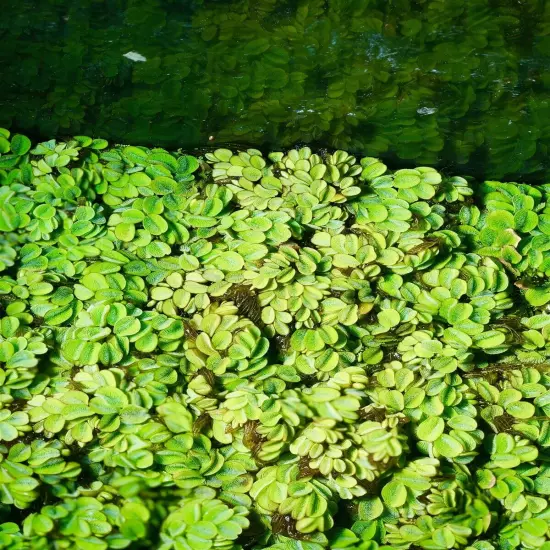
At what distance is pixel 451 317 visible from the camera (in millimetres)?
2045

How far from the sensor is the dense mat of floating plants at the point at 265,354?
1.72m

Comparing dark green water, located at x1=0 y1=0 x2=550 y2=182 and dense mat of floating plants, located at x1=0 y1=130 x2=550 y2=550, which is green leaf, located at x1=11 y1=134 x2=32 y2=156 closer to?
dense mat of floating plants, located at x1=0 y1=130 x2=550 y2=550

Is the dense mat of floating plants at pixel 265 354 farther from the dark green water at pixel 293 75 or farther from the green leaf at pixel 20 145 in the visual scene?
the dark green water at pixel 293 75

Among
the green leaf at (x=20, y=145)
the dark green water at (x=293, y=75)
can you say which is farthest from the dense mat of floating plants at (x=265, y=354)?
the dark green water at (x=293, y=75)

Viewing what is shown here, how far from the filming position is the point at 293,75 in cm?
228

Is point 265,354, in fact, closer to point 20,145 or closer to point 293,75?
point 293,75

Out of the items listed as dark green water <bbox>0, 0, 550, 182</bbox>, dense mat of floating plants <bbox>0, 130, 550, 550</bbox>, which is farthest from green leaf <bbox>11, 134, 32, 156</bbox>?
dark green water <bbox>0, 0, 550, 182</bbox>

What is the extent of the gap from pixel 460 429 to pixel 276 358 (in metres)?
0.57

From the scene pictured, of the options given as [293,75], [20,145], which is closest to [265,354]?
[293,75]

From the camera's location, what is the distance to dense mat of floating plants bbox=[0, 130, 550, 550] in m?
1.72

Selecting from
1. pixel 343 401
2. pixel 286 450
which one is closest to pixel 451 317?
pixel 343 401

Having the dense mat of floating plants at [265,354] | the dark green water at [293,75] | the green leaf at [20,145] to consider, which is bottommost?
the dense mat of floating plants at [265,354]

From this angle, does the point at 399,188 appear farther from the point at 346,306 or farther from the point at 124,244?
the point at 124,244

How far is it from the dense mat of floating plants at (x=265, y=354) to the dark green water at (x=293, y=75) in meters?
0.14
